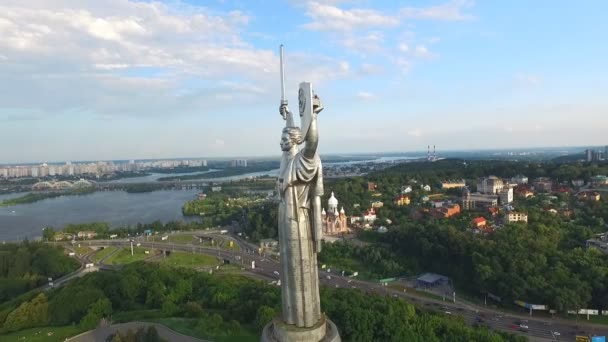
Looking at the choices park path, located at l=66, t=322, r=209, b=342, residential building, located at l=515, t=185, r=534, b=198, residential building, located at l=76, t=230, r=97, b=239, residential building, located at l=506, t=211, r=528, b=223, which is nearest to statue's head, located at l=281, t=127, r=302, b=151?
park path, located at l=66, t=322, r=209, b=342

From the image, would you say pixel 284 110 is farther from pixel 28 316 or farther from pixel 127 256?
pixel 127 256

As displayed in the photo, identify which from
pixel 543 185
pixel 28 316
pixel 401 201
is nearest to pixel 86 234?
pixel 28 316

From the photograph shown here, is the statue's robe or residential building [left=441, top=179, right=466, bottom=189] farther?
residential building [left=441, top=179, right=466, bottom=189]

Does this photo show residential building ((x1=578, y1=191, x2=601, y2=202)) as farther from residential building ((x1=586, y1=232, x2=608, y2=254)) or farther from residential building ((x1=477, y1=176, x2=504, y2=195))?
residential building ((x1=586, y1=232, x2=608, y2=254))

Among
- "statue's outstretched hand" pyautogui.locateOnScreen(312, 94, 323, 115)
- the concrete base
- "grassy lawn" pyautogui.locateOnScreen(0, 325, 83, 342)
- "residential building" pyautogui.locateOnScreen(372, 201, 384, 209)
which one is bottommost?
"grassy lawn" pyautogui.locateOnScreen(0, 325, 83, 342)

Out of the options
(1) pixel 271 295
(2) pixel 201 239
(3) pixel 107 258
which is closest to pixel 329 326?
(1) pixel 271 295

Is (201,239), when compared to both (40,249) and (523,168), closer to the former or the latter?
(40,249)
